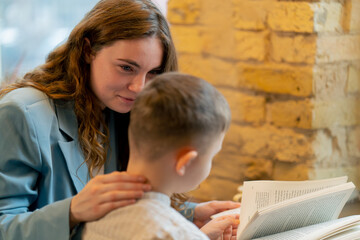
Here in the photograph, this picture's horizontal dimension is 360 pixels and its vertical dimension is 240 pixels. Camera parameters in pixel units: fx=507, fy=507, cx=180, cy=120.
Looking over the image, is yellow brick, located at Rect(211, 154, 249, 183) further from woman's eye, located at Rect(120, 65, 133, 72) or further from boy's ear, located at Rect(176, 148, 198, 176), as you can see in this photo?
boy's ear, located at Rect(176, 148, 198, 176)

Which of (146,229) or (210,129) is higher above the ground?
(210,129)

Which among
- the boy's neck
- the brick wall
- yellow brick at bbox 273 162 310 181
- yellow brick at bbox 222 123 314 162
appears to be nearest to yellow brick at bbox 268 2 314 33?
the brick wall

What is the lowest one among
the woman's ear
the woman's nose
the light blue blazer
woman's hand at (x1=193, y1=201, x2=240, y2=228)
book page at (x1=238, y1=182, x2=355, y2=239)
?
woman's hand at (x1=193, y1=201, x2=240, y2=228)

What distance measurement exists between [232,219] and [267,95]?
85 centimetres

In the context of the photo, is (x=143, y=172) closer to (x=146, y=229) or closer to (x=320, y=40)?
(x=146, y=229)

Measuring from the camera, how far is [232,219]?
136cm

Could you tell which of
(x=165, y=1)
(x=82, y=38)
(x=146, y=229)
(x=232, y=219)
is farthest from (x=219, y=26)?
(x=146, y=229)

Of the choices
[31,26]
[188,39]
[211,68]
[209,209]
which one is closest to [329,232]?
[209,209]

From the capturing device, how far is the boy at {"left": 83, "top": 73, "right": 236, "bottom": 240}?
3.26ft

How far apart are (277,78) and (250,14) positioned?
0.29 metres

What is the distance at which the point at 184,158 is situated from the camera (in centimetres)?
101

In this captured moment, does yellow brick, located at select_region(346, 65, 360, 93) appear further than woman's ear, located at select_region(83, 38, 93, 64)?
Yes

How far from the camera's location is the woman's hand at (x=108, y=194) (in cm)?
103

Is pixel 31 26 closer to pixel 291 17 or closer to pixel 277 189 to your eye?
pixel 291 17
